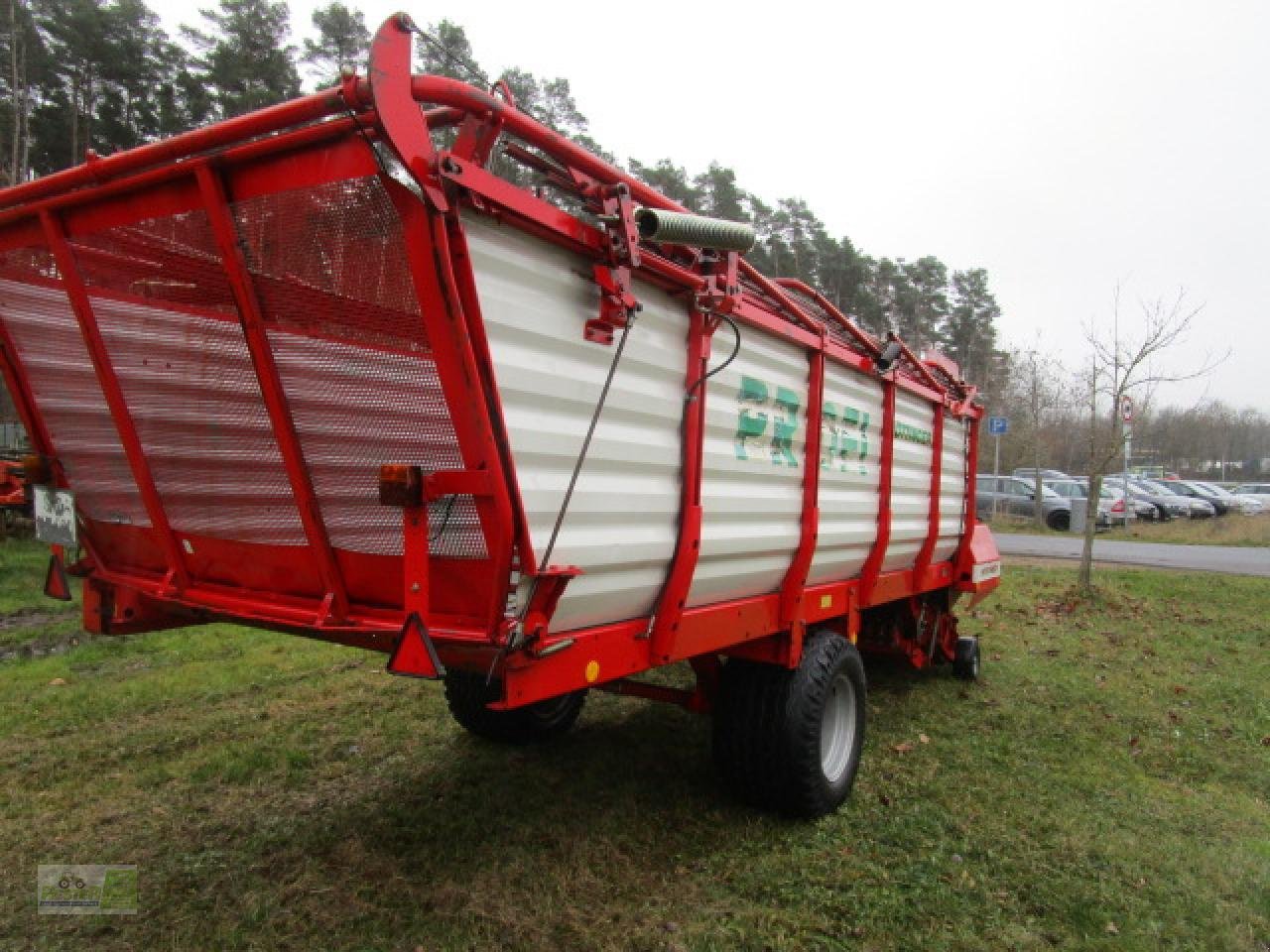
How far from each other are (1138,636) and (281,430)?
880cm

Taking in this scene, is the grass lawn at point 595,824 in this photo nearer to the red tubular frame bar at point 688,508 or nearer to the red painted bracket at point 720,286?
the red tubular frame bar at point 688,508

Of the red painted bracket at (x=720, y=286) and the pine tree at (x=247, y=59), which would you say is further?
the pine tree at (x=247, y=59)

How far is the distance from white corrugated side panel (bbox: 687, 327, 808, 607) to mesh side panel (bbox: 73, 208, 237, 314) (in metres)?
1.65

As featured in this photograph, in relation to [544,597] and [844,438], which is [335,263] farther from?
[844,438]

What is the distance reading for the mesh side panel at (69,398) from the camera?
2719 millimetres

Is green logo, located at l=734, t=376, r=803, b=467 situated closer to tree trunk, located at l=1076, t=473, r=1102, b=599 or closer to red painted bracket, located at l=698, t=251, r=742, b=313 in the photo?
red painted bracket, located at l=698, t=251, r=742, b=313

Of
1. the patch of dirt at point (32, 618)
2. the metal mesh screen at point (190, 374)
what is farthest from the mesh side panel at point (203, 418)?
the patch of dirt at point (32, 618)

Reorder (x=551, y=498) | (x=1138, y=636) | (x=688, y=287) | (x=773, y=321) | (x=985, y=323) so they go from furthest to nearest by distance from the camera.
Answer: (x=985, y=323), (x=1138, y=636), (x=773, y=321), (x=688, y=287), (x=551, y=498)

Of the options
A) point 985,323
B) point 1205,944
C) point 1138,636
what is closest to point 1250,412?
point 985,323

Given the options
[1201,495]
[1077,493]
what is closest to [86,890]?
[1077,493]

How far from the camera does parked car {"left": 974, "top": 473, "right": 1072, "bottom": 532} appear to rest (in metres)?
22.1

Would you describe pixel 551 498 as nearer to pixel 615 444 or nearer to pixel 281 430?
pixel 615 444

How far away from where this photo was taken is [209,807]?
12.0 ft

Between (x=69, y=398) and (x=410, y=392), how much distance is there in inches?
62.4
